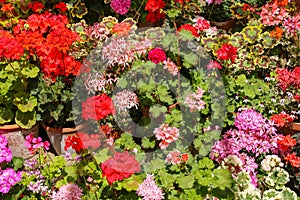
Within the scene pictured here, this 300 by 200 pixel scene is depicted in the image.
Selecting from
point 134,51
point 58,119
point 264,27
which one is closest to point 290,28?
point 264,27

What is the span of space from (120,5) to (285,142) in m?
1.49

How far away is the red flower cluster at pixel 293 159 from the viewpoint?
8.83 feet

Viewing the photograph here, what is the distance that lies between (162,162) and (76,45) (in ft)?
3.45

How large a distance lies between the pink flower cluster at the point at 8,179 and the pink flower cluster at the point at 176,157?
92 cm

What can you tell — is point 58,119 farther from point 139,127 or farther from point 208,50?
point 208,50

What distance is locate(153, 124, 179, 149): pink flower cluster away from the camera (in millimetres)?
2680

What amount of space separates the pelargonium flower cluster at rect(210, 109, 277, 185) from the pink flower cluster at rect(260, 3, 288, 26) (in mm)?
911

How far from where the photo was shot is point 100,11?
137 inches

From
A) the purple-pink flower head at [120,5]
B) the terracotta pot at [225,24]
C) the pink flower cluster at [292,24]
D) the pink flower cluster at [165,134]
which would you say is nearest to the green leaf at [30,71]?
the purple-pink flower head at [120,5]

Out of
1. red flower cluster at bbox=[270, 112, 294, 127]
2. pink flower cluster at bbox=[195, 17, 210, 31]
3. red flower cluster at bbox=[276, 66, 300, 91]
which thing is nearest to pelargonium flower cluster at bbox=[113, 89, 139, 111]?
pink flower cluster at bbox=[195, 17, 210, 31]

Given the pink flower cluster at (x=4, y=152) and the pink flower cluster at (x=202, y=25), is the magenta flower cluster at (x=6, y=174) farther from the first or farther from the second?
the pink flower cluster at (x=202, y=25)

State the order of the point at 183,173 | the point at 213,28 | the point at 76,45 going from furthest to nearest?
the point at 213,28
the point at 76,45
the point at 183,173

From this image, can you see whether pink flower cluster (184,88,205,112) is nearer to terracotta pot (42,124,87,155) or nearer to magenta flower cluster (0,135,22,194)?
terracotta pot (42,124,87,155)

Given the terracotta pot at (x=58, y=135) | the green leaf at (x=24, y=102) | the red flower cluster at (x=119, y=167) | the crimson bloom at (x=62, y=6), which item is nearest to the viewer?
the red flower cluster at (x=119, y=167)
